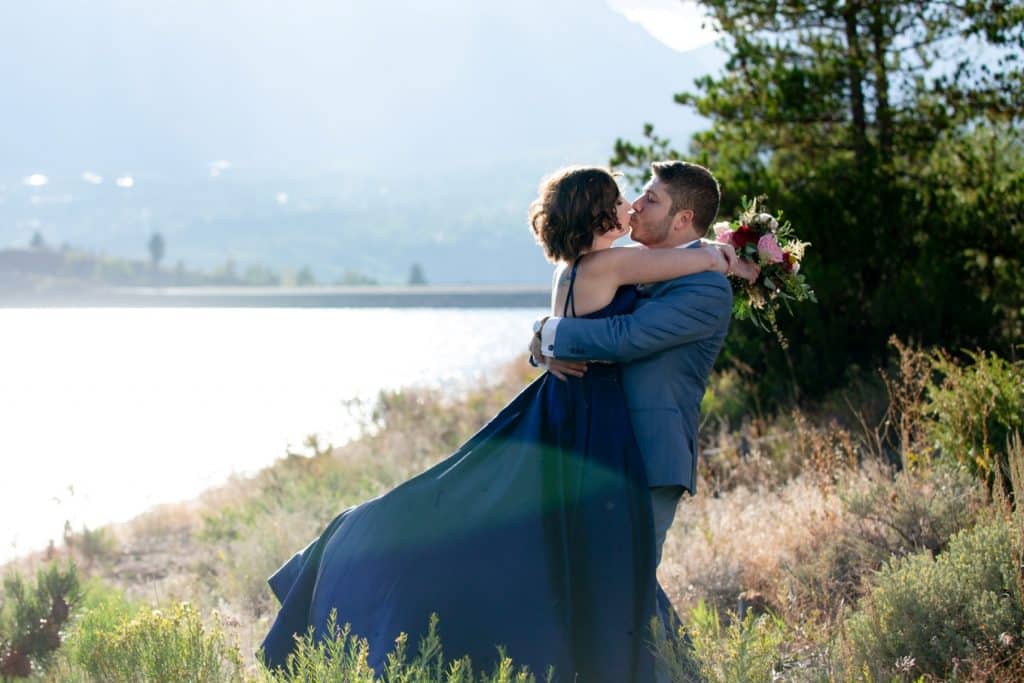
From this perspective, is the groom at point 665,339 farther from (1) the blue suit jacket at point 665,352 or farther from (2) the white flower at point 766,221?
(2) the white flower at point 766,221

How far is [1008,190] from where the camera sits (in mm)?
11539

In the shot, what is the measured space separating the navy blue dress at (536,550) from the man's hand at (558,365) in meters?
0.04

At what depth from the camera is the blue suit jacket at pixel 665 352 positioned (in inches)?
155

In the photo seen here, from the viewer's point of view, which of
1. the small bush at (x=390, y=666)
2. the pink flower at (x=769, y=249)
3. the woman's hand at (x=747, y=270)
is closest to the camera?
the small bush at (x=390, y=666)

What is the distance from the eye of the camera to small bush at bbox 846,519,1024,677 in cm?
423

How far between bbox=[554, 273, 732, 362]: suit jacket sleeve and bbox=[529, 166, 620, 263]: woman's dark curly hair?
0.28 m

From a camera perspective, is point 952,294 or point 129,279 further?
point 129,279

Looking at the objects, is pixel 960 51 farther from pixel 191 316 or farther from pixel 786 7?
pixel 191 316

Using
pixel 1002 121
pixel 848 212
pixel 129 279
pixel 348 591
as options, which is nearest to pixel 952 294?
pixel 848 212

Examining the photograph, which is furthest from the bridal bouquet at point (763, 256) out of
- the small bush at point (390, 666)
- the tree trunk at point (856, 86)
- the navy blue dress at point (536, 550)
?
the tree trunk at point (856, 86)

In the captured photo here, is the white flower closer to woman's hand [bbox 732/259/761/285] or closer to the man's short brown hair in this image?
woman's hand [bbox 732/259/761/285]

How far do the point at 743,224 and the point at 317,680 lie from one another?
236 cm

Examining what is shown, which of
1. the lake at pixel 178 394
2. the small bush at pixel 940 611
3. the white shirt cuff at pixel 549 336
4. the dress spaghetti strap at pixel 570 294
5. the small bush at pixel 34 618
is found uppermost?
the dress spaghetti strap at pixel 570 294

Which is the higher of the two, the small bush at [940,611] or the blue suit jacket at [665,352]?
the blue suit jacket at [665,352]
